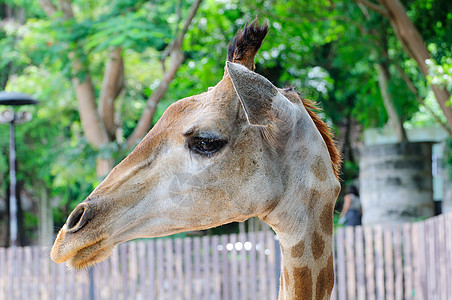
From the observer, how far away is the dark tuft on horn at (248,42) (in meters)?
2.28

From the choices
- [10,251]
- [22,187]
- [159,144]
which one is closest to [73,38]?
[10,251]

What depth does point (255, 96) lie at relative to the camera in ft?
6.09

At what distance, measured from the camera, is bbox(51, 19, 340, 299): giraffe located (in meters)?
1.92

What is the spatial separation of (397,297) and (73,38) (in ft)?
22.1

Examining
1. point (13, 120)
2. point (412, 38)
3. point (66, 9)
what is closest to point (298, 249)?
point (412, 38)

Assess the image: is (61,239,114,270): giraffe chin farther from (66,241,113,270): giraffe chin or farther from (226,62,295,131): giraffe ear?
(226,62,295,131): giraffe ear

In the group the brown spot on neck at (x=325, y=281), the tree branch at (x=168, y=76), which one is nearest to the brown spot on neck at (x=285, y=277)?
the brown spot on neck at (x=325, y=281)

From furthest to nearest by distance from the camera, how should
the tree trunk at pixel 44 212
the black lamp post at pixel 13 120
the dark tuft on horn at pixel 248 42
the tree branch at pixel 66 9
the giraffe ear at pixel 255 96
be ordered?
1. the tree trunk at pixel 44 212
2. the tree branch at pixel 66 9
3. the black lamp post at pixel 13 120
4. the dark tuft on horn at pixel 248 42
5. the giraffe ear at pixel 255 96

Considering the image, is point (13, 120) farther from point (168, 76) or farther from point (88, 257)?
point (88, 257)

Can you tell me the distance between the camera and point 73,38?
9141mm

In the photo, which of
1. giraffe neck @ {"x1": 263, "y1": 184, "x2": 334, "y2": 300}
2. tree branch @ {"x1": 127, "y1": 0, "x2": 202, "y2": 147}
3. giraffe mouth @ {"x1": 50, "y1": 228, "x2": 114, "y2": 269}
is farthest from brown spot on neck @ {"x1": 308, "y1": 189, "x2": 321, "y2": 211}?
tree branch @ {"x1": 127, "y1": 0, "x2": 202, "y2": 147}

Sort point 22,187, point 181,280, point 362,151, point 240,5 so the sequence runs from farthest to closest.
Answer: point 22,187, point 362,151, point 240,5, point 181,280

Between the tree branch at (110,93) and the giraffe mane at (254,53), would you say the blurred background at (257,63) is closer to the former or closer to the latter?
the tree branch at (110,93)

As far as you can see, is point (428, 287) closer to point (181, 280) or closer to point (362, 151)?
point (181, 280)
